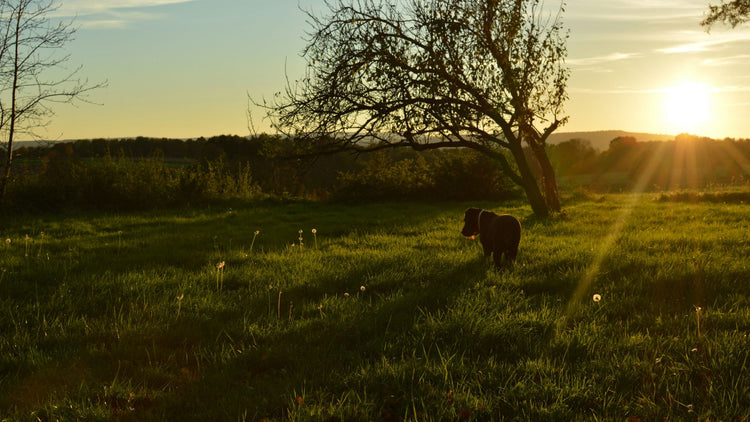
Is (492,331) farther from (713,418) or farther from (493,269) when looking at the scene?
(493,269)

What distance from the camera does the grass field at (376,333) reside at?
11.8 ft

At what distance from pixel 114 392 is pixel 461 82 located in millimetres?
12378

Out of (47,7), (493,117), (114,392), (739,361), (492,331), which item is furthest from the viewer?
(493,117)

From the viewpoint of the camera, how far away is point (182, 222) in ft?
47.5

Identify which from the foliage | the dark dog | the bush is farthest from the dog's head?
the foliage

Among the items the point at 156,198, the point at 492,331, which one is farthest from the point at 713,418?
the point at 156,198

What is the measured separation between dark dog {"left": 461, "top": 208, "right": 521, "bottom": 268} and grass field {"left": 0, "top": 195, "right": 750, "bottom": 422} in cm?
40

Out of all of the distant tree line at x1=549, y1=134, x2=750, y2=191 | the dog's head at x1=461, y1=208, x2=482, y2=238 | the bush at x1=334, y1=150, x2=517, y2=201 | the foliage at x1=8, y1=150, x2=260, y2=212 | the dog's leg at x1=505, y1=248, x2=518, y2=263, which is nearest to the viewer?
the dog's leg at x1=505, y1=248, x2=518, y2=263

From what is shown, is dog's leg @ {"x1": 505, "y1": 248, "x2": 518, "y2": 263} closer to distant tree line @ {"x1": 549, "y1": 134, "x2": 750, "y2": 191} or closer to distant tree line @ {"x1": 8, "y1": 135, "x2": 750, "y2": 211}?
distant tree line @ {"x1": 8, "y1": 135, "x2": 750, "y2": 211}

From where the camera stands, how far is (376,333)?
16.4 ft

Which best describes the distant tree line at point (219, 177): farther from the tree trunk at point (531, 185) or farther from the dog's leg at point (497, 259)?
the dog's leg at point (497, 259)

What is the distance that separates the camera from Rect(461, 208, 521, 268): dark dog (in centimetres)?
782

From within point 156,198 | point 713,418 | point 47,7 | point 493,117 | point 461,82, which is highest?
point 47,7

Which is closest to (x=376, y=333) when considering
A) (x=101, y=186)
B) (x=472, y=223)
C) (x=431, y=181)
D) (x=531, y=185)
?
(x=472, y=223)
